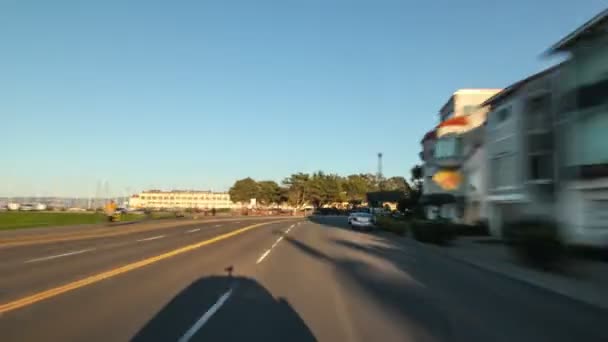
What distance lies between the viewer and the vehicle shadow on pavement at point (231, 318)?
7.80 metres

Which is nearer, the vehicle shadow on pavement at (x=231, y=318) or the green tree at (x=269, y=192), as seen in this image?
the vehicle shadow on pavement at (x=231, y=318)

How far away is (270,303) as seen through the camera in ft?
35.1

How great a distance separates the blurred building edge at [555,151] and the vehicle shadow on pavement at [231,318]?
11.7m

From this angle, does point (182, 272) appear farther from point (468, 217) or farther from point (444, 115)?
point (444, 115)

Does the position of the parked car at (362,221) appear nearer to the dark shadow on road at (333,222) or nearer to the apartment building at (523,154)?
the dark shadow on road at (333,222)

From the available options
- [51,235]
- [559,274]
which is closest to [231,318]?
[559,274]

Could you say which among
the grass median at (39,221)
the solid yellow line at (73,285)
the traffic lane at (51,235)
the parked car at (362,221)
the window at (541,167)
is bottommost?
the solid yellow line at (73,285)

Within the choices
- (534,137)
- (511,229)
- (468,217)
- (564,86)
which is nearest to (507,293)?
(511,229)

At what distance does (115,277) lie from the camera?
45.7 feet

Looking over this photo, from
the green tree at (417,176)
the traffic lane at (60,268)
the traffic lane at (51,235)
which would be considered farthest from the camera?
the green tree at (417,176)

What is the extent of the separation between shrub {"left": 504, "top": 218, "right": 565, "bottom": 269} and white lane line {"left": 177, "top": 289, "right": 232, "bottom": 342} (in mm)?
9808

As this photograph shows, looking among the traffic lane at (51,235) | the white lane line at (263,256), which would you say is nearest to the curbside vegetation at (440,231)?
the white lane line at (263,256)

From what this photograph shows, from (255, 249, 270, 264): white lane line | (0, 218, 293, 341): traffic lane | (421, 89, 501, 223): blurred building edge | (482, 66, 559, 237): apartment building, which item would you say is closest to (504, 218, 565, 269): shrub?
(255, 249, 270, 264): white lane line

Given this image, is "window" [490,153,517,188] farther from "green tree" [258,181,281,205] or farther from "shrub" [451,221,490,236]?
"green tree" [258,181,281,205]
